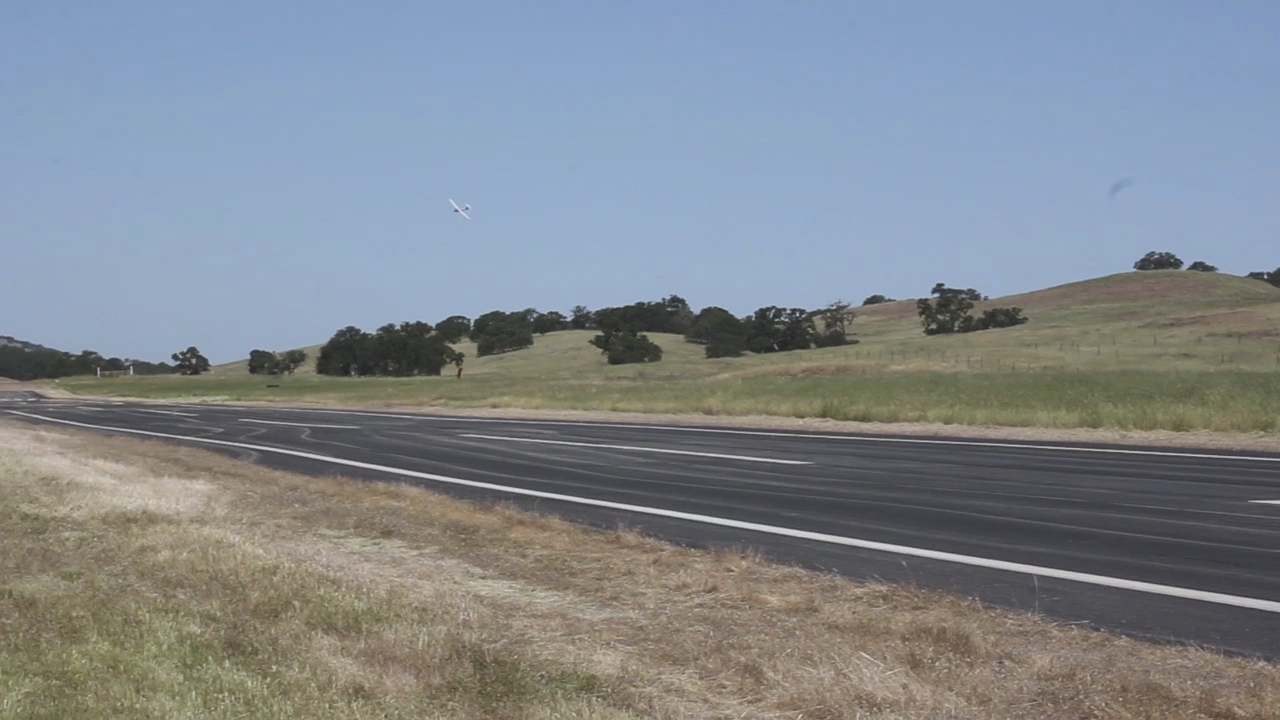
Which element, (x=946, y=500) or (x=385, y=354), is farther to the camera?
(x=385, y=354)

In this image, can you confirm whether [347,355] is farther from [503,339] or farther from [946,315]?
[946,315]

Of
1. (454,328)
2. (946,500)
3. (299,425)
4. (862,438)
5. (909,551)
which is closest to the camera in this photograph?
(909,551)

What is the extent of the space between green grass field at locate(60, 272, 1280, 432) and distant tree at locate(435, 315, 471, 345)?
29103mm

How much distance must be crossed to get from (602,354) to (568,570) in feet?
347

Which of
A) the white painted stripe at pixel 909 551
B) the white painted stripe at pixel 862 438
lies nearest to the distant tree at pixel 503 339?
the white painted stripe at pixel 862 438

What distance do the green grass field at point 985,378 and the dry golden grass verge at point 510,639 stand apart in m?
19.8

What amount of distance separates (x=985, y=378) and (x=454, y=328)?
125 m

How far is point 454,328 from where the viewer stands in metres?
168

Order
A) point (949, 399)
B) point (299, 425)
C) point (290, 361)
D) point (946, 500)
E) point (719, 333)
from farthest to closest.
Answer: point (290, 361) < point (719, 333) < point (949, 399) < point (299, 425) < point (946, 500)

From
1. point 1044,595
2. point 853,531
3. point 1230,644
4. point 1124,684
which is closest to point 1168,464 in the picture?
point 853,531

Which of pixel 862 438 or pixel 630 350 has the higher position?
pixel 630 350

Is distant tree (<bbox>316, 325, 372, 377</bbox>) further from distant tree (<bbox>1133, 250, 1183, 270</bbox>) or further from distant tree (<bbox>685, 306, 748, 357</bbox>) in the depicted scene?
distant tree (<bbox>1133, 250, 1183, 270</bbox>)

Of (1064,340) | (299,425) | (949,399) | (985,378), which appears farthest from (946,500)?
(1064,340)

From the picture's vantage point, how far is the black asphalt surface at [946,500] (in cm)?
917
